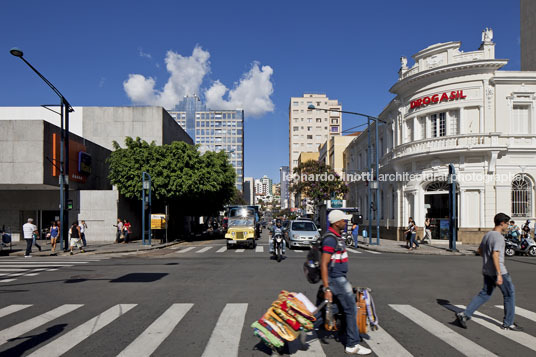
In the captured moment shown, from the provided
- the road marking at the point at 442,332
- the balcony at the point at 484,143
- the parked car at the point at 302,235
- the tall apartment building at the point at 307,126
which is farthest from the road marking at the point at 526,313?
the tall apartment building at the point at 307,126

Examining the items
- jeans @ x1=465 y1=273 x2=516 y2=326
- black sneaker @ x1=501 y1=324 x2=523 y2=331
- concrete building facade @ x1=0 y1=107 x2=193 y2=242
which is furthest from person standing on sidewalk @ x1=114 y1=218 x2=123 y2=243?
black sneaker @ x1=501 y1=324 x2=523 y2=331

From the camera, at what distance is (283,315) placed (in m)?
5.03

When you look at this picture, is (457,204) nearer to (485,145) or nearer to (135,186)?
(485,145)

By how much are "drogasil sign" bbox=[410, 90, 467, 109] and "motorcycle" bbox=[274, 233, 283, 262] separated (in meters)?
16.8

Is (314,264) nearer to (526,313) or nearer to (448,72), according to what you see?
(526,313)

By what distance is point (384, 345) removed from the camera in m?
5.48

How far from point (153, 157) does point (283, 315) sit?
27.4m

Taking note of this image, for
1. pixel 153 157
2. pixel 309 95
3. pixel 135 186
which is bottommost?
pixel 135 186

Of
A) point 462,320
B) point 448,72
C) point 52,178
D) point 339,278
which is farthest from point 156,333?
point 448,72

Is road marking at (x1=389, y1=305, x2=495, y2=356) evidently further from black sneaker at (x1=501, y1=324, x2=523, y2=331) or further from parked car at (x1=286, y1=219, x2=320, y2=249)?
parked car at (x1=286, y1=219, x2=320, y2=249)

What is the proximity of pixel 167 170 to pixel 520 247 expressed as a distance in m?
23.0

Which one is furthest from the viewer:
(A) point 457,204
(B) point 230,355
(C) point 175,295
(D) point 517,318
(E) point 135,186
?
(E) point 135,186

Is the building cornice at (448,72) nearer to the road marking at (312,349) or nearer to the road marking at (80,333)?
the road marking at (312,349)

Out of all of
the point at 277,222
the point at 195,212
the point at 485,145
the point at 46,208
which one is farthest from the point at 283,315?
the point at 195,212
